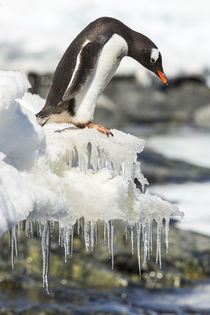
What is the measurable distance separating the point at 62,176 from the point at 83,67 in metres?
1.48

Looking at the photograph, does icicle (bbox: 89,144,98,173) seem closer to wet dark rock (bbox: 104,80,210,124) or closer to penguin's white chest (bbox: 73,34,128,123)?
penguin's white chest (bbox: 73,34,128,123)

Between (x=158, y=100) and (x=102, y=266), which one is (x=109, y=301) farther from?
(x=158, y=100)

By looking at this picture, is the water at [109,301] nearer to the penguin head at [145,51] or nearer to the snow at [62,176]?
the penguin head at [145,51]

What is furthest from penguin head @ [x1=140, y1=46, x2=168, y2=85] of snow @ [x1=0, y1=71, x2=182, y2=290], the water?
the water

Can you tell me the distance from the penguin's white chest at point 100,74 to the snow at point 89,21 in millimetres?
15732

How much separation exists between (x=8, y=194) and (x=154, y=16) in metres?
37.9

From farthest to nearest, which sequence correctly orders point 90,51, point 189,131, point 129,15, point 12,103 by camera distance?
1. point 129,15
2. point 189,131
3. point 90,51
4. point 12,103

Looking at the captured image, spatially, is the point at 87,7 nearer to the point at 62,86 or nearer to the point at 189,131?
the point at 189,131

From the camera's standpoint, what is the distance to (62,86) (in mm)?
4699

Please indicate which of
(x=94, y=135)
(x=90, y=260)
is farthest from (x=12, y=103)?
(x=90, y=260)

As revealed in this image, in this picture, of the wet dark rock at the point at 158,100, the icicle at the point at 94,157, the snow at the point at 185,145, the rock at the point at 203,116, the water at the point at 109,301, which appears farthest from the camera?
the wet dark rock at the point at 158,100

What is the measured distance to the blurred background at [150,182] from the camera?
647 cm

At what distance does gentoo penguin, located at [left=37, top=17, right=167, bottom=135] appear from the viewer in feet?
15.1

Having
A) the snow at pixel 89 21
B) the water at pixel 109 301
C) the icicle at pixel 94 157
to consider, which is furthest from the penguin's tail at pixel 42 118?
the snow at pixel 89 21
